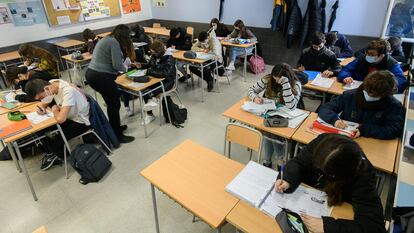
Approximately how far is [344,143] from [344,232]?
17.0 inches

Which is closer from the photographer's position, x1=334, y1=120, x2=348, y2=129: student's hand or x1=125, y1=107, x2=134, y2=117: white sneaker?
x1=334, y1=120, x2=348, y2=129: student's hand

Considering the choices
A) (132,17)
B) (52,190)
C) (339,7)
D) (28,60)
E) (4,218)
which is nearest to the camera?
(4,218)

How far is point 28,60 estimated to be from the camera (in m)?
3.56

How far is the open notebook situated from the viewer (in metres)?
1.37

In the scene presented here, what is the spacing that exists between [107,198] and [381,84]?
2683mm

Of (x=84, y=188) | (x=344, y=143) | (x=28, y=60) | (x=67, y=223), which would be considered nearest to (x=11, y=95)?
(x=28, y=60)

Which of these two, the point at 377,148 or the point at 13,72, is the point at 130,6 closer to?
the point at 13,72

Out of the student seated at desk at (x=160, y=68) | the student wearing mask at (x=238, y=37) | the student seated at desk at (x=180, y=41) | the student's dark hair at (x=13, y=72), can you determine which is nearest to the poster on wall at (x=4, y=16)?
the student's dark hair at (x=13, y=72)

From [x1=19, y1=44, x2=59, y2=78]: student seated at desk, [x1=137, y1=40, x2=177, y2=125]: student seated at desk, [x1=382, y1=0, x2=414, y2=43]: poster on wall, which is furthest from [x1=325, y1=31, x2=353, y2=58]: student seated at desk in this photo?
[x1=19, y1=44, x2=59, y2=78]: student seated at desk

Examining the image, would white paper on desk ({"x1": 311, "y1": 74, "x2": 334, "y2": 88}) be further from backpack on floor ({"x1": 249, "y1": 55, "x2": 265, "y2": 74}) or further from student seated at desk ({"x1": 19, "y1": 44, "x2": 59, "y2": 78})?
student seated at desk ({"x1": 19, "y1": 44, "x2": 59, "y2": 78})

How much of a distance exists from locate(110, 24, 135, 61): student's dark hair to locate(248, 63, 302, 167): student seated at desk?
65.6 inches

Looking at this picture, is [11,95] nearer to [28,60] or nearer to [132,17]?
[28,60]

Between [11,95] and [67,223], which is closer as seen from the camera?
[67,223]

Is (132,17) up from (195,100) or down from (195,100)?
up
